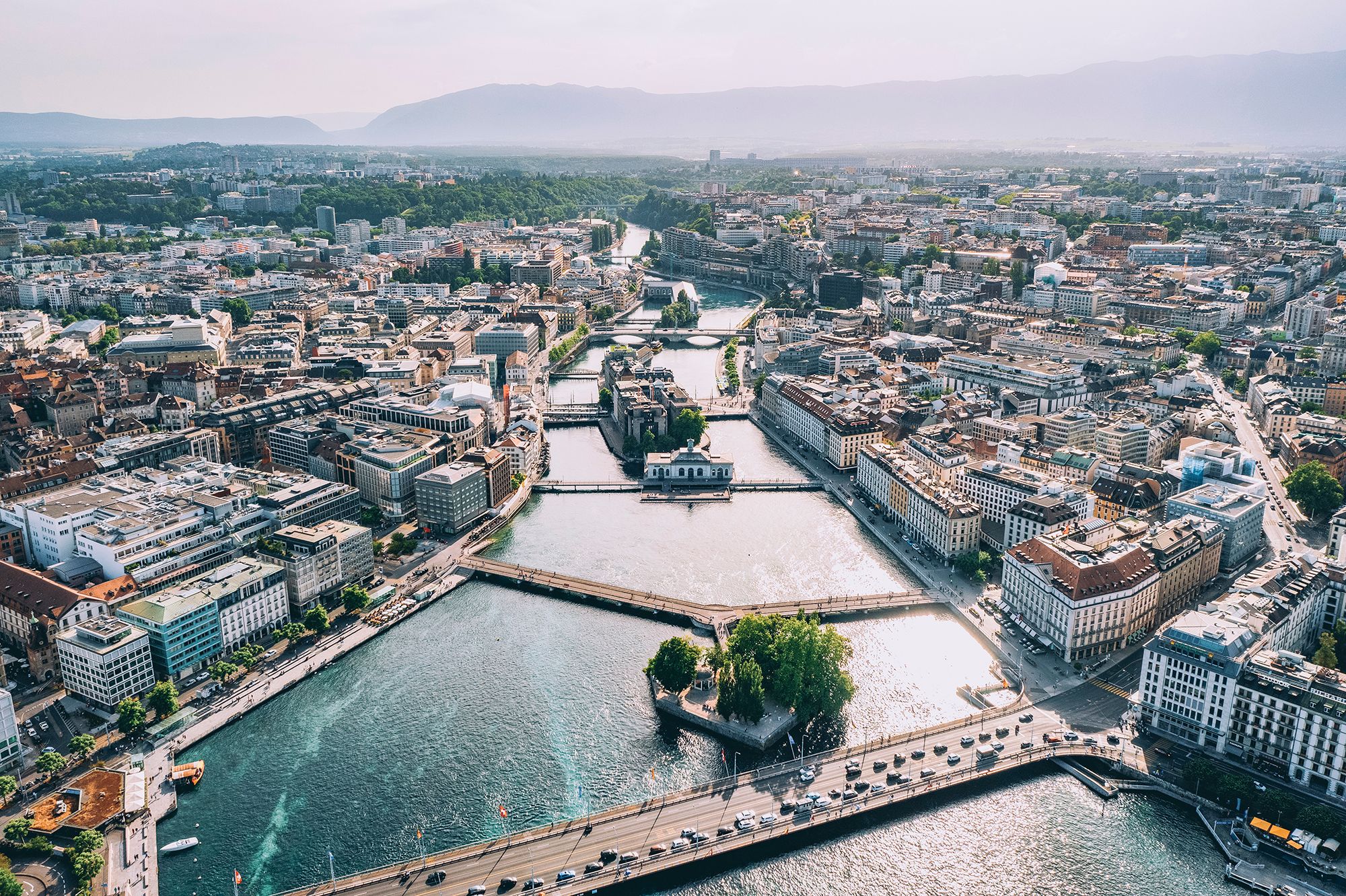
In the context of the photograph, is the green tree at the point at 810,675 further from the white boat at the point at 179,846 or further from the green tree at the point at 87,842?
the green tree at the point at 87,842

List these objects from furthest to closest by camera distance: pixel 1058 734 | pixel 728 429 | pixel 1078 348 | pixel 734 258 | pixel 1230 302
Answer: pixel 734 258, pixel 1230 302, pixel 1078 348, pixel 728 429, pixel 1058 734

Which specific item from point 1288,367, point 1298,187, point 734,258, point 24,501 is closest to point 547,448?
point 24,501

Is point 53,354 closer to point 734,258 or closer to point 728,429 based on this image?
point 728,429

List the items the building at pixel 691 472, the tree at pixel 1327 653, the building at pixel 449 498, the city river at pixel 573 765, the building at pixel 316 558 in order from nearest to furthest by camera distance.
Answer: the city river at pixel 573 765 < the tree at pixel 1327 653 < the building at pixel 316 558 < the building at pixel 449 498 < the building at pixel 691 472

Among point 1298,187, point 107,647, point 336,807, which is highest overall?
point 1298,187

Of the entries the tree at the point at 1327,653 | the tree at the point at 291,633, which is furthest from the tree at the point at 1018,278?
the tree at the point at 291,633

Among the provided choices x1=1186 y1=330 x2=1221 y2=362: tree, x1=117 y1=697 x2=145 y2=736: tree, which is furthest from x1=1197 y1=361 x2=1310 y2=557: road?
x1=117 y1=697 x2=145 y2=736: tree
